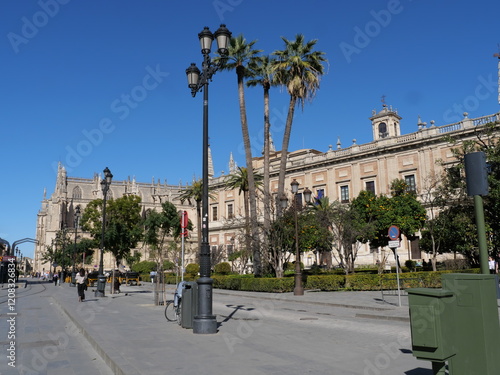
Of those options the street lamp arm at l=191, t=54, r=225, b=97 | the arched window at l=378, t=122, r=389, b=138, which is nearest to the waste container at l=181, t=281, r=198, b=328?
the street lamp arm at l=191, t=54, r=225, b=97

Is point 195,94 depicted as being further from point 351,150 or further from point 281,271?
point 351,150

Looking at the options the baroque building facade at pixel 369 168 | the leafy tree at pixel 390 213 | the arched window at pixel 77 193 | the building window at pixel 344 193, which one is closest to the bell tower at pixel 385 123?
the baroque building facade at pixel 369 168

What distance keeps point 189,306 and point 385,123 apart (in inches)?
1910

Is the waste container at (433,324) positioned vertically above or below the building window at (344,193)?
below

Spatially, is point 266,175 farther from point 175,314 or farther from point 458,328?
point 458,328

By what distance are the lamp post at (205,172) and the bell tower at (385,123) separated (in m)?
45.6

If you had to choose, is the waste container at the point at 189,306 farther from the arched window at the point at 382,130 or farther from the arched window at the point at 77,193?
the arched window at the point at 77,193

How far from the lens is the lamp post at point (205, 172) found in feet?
29.5

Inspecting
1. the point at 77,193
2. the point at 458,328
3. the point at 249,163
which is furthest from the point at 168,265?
the point at 458,328

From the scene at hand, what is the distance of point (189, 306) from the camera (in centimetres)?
977

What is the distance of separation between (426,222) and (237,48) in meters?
17.4

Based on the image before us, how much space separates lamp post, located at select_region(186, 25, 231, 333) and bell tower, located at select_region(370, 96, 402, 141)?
4555 cm

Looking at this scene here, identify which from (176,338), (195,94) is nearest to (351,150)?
(195,94)

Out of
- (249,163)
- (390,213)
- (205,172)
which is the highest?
(249,163)
